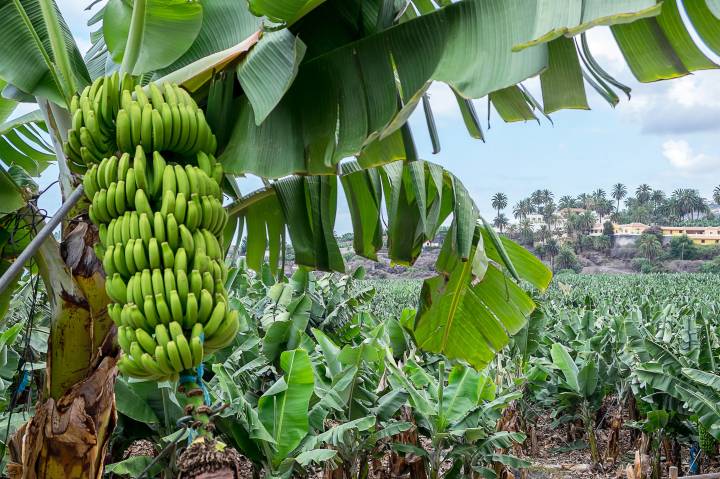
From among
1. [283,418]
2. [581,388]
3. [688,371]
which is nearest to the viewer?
[283,418]

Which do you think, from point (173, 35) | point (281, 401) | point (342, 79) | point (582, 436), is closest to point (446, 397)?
point (281, 401)

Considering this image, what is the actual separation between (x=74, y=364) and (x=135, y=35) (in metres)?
1.19

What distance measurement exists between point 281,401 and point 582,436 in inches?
211

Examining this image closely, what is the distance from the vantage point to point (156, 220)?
1.59 metres

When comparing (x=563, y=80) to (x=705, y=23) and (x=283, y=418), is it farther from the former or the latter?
(x=283, y=418)

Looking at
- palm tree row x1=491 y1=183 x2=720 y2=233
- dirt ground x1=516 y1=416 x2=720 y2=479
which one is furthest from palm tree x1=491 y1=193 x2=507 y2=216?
dirt ground x1=516 y1=416 x2=720 y2=479

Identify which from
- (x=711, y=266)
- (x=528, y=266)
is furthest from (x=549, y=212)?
(x=528, y=266)

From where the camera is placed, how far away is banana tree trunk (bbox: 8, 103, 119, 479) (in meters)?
2.17

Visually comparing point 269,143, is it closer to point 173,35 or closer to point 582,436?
point 173,35

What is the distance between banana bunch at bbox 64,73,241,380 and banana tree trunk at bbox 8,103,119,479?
37cm

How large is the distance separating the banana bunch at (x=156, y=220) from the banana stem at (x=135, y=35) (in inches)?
11.1

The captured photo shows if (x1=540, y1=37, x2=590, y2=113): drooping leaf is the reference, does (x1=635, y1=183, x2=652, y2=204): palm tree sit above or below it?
below

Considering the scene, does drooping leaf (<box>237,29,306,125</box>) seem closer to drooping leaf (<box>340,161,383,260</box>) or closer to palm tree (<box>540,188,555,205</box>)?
drooping leaf (<box>340,161,383,260</box>)

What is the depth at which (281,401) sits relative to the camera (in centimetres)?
358
